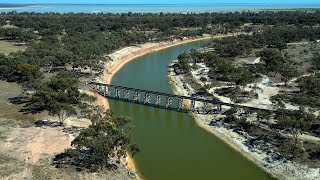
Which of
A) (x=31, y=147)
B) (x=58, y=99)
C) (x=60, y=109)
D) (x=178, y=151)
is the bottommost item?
(x=178, y=151)

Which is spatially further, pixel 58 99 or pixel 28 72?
pixel 28 72

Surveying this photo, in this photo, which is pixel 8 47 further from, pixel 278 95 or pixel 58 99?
pixel 278 95

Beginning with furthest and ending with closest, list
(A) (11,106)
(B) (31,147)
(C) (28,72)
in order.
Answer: (C) (28,72) → (A) (11,106) → (B) (31,147)

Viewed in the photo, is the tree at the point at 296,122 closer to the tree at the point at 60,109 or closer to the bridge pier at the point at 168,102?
the bridge pier at the point at 168,102

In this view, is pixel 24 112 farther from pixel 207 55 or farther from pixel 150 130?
pixel 207 55

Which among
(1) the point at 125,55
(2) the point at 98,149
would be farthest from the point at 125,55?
(2) the point at 98,149

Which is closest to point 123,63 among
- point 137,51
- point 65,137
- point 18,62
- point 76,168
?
point 137,51

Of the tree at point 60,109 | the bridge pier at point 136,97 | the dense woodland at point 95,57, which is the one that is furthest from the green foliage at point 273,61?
the tree at point 60,109
